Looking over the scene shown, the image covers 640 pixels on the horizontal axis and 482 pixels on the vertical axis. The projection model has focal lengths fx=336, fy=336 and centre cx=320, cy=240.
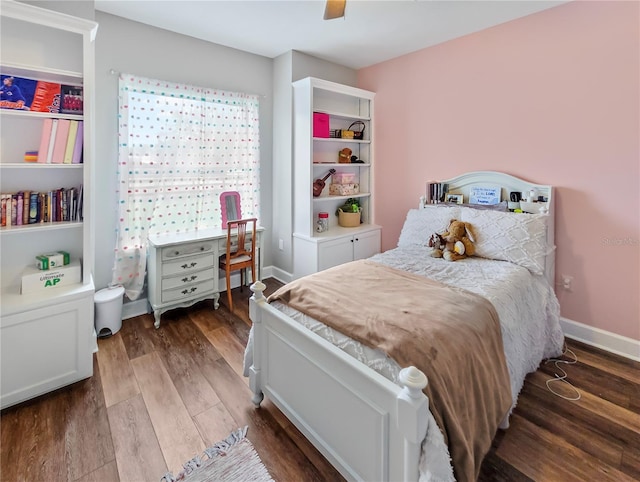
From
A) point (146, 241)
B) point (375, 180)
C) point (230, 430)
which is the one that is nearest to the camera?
point (230, 430)

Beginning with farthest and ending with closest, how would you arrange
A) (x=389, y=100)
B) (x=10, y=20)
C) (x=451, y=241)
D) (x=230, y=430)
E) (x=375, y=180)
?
(x=375, y=180), (x=389, y=100), (x=451, y=241), (x=10, y=20), (x=230, y=430)

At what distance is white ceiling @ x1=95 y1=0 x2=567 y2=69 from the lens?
2.58 metres

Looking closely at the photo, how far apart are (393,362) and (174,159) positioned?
2.81 meters

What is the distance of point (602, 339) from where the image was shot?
2.59m

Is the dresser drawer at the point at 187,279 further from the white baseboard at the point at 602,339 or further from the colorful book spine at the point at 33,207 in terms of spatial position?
the white baseboard at the point at 602,339

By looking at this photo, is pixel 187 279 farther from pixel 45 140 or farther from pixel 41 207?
pixel 45 140

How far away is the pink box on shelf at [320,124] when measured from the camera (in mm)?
3641

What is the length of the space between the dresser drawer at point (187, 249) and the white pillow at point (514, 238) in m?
2.33

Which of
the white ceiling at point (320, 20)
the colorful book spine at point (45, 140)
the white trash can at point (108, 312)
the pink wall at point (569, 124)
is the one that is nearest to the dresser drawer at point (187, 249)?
the white trash can at point (108, 312)

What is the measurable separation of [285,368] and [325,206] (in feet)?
8.53

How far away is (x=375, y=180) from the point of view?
417cm

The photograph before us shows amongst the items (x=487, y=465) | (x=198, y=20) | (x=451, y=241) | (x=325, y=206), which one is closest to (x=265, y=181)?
(x=325, y=206)

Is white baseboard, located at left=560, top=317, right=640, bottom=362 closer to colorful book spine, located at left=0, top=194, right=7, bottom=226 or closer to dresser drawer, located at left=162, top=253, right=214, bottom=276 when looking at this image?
dresser drawer, located at left=162, top=253, right=214, bottom=276

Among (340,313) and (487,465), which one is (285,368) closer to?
(340,313)
